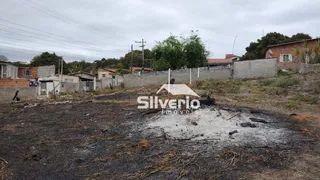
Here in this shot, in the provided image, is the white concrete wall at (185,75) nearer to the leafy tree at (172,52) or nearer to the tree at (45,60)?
the leafy tree at (172,52)

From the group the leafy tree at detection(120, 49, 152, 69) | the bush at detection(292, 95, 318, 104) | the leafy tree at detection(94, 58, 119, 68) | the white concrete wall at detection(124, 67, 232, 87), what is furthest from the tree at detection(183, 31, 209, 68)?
the leafy tree at detection(94, 58, 119, 68)

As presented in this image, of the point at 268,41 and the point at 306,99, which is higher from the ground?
the point at 268,41

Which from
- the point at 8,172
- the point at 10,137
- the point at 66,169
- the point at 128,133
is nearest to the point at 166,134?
the point at 128,133

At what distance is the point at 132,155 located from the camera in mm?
3863

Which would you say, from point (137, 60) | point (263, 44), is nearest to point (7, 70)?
point (137, 60)

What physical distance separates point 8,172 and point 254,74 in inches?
596

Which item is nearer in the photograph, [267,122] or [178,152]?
[178,152]

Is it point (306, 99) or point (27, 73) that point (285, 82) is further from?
point (27, 73)

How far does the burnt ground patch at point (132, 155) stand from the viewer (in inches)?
125

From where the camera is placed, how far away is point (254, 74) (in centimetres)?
1574

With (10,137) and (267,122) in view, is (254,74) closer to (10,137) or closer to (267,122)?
(267,122)

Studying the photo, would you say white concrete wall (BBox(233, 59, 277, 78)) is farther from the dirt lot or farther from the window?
the window

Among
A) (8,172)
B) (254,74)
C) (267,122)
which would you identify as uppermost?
(254,74)

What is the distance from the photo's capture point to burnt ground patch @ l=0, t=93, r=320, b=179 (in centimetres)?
317
